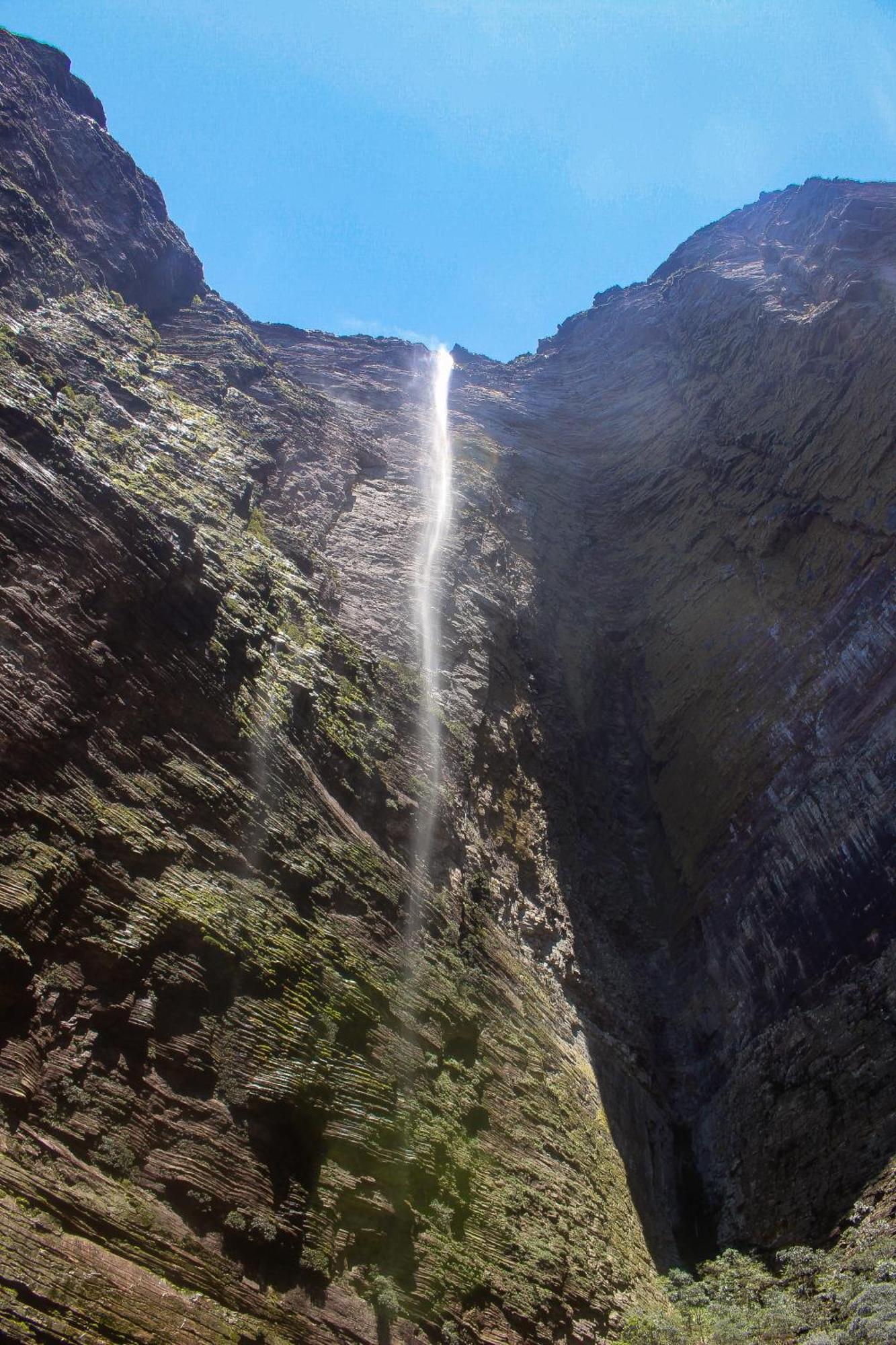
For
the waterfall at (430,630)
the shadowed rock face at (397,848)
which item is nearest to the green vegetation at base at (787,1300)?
the shadowed rock face at (397,848)

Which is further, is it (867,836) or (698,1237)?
(867,836)

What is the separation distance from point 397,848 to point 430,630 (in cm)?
637

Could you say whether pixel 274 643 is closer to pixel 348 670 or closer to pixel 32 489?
pixel 348 670

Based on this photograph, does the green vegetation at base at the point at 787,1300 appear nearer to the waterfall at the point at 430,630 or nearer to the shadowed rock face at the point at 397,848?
the shadowed rock face at the point at 397,848

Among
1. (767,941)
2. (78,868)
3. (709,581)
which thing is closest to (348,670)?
(78,868)

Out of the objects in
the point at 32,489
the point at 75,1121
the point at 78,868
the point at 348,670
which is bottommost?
the point at 75,1121

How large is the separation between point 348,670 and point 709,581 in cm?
1035

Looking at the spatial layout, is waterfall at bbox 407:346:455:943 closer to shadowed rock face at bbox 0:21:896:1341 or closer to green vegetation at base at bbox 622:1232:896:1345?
shadowed rock face at bbox 0:21:896:1341

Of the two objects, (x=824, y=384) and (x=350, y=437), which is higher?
(x=350, y=437)

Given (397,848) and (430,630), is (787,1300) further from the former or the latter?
(430,630)

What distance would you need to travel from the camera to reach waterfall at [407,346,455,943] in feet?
39.9

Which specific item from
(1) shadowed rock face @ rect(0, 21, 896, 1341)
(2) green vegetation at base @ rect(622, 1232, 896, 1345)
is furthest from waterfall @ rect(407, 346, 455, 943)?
(2) green vegetation at base @ rect(622, 1232, 896, 1345)

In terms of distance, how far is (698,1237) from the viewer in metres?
10.9

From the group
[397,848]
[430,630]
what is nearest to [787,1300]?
[397,848]
